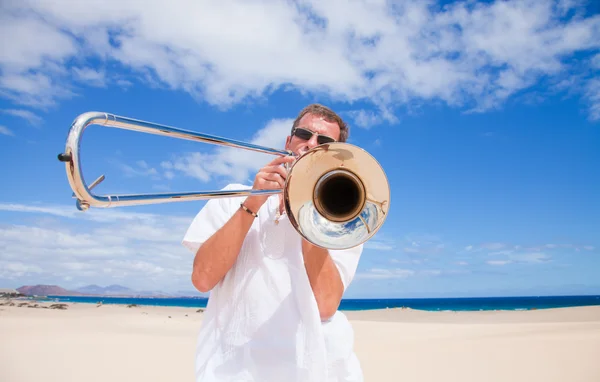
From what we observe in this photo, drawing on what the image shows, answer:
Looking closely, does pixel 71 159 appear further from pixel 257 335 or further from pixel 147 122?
pixel 257 335

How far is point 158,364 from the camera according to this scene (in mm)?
7145

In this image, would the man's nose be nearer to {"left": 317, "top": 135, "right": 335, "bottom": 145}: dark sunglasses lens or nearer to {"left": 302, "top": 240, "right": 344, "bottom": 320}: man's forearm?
{"left": 317, "top": 135, "right": 335, "bottom": 145}: dark sunglasses lens

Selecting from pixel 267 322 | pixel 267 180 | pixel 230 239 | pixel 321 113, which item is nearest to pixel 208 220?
pixel 230 239

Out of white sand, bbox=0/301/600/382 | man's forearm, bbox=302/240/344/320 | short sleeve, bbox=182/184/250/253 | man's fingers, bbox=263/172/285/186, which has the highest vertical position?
man's fingers, bbox=263/172/285/186

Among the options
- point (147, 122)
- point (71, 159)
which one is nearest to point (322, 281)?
point (147, 122)

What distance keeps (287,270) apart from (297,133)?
0.72m

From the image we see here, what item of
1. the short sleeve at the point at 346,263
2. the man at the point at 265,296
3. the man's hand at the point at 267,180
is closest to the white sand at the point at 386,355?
the short sleeve at the point at 346,263

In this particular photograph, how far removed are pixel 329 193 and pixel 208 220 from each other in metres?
0.61

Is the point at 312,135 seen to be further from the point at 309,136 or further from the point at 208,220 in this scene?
the point at 208,220

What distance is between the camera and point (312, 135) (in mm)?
2250

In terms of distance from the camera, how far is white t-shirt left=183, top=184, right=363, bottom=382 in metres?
1.85

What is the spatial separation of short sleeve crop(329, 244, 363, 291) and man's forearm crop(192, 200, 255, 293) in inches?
20.1

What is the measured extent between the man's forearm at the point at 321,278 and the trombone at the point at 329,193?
0.45 ft

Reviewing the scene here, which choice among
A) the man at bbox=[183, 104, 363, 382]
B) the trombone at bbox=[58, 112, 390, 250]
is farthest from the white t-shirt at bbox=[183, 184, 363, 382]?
the trombone at bbox=[58, 112, 390, 250]
